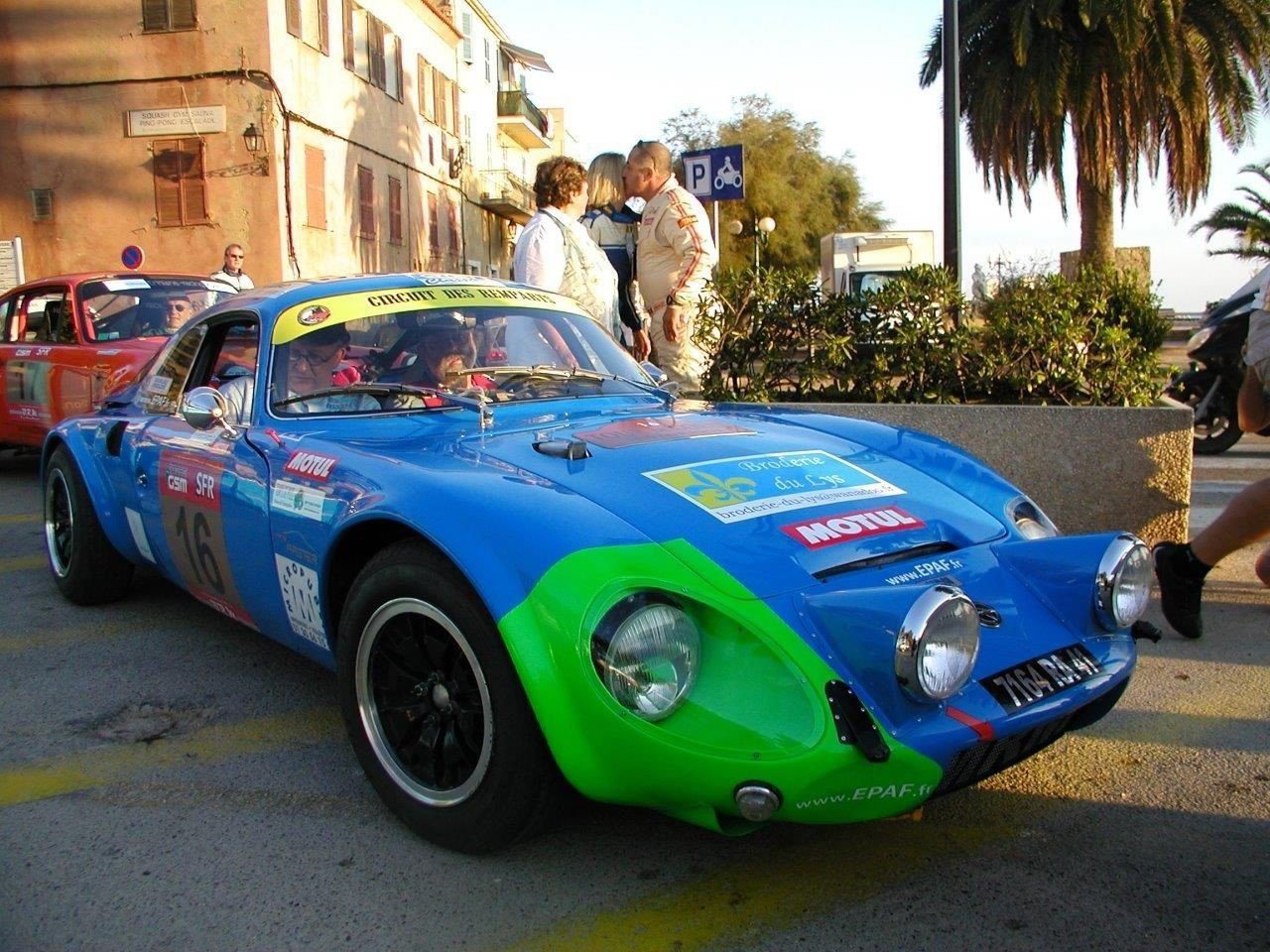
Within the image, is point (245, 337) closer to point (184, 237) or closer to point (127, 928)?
point (127, 928)

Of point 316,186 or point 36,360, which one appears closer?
point 36,360

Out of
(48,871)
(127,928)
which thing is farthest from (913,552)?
(48,871)

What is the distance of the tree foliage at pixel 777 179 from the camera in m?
34.6

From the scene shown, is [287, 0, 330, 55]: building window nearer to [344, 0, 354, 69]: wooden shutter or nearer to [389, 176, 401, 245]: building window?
[344, 0, 354, 69]: wooden shutter

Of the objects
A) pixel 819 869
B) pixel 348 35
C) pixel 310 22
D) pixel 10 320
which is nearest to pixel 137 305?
pixel 10 320

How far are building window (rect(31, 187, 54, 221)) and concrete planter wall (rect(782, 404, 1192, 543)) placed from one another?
786 inches

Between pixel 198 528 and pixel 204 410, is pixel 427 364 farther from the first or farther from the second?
pixel 198 528

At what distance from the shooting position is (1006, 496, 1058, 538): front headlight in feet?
9.79

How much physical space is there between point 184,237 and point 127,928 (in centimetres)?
2051

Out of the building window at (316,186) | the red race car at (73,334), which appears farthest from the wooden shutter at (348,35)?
the red race car at (73,334)

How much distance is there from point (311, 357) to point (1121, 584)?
243 centimetres

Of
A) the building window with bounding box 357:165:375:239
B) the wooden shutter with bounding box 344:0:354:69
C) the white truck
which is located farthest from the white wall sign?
the white truck

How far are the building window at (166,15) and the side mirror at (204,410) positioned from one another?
1960 centimetres

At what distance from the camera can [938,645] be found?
221cm
